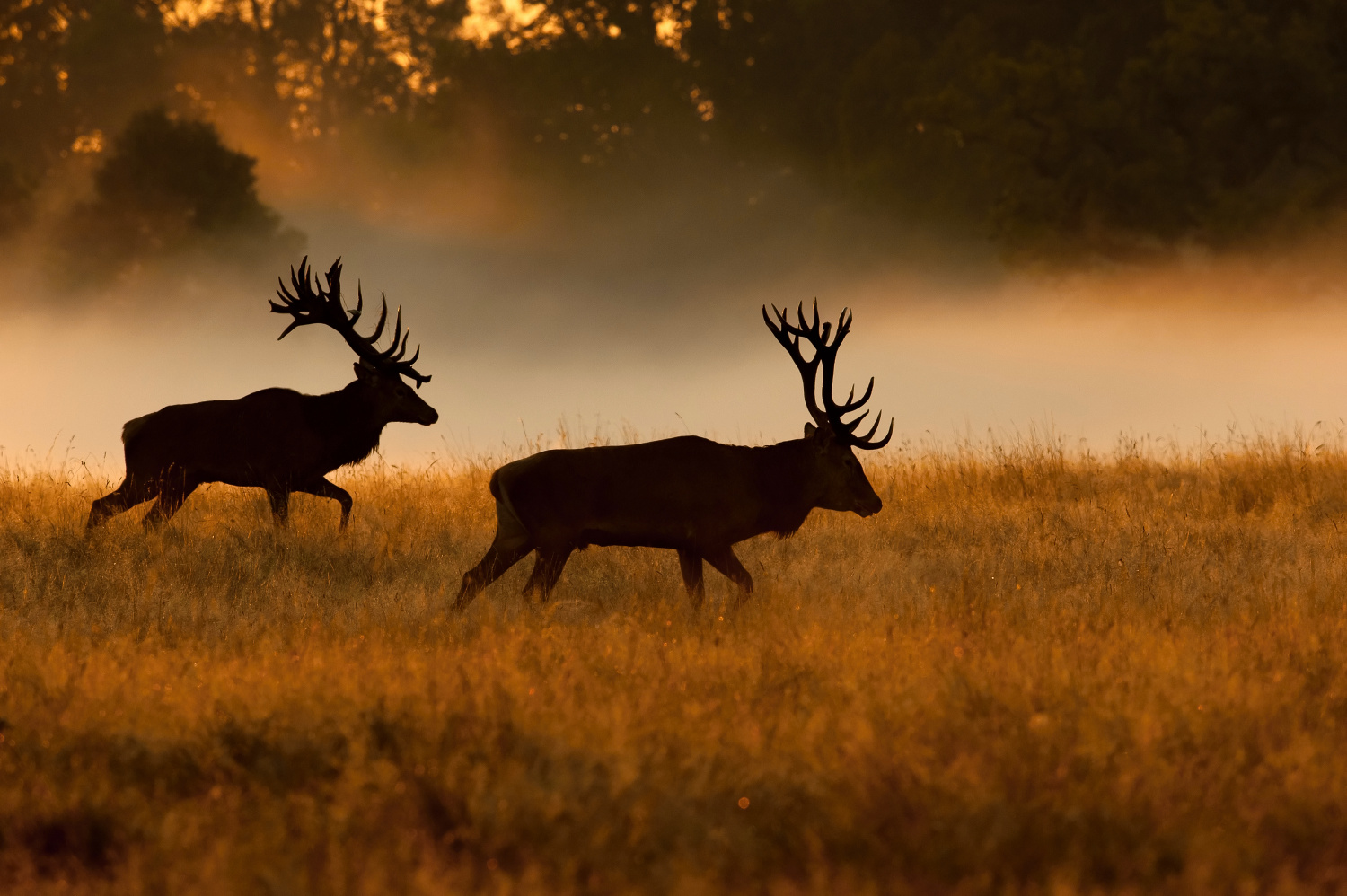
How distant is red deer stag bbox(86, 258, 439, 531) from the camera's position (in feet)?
38.2

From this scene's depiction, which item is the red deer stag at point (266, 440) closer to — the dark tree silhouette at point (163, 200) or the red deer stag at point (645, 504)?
the red deer stag at point (645, 504)

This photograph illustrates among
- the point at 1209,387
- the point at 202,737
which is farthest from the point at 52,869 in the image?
the point at 1209,387

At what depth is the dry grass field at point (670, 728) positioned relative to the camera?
4543 millimetres

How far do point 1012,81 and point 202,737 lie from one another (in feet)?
78.3

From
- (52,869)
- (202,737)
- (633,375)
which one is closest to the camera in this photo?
(52,869)

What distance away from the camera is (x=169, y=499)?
1173 centimetres

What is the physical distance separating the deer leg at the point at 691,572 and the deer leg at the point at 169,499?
4571 mm

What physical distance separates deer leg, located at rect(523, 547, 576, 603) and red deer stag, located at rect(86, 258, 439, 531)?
325 centimetres

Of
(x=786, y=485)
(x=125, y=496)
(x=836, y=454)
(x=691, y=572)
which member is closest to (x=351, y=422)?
(x=125, y=496)

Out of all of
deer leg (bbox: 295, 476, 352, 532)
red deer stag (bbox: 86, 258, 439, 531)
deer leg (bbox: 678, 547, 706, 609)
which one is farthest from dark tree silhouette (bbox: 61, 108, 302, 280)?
deer leg (bbox: 678, 547, 706, 609)

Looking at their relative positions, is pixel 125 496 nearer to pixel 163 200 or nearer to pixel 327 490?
pixel 327 490

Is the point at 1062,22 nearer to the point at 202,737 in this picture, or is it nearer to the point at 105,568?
the point at 105,568

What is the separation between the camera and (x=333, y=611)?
358 inches

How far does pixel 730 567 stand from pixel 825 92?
26.9 metres
